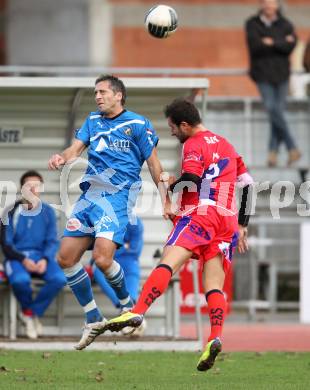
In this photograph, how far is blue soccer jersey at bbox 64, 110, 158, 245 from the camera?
1161 centimetres

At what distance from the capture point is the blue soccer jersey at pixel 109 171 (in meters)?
11.6

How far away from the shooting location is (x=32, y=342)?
557 inches

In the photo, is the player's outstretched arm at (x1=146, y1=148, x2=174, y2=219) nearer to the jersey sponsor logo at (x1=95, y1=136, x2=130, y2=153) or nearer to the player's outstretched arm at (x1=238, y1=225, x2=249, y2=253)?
the jersey sponsor logo at (x1=95, y1=136, x2=130, y2=153)

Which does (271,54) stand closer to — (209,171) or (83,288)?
(83,288)

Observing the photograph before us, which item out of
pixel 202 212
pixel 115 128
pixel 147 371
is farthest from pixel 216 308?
pixel 115 128

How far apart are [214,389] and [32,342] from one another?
415 centimetres

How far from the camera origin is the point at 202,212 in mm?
10883

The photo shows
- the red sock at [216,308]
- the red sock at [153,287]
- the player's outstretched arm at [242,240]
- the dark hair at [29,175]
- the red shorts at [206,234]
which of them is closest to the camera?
the red sock at [153,287]

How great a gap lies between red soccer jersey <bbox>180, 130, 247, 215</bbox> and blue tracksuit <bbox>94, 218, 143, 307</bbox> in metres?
3.68

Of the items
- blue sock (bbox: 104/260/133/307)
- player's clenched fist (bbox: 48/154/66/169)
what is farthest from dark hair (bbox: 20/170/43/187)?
player's clenched fist (bbox: 48/154/66/169)

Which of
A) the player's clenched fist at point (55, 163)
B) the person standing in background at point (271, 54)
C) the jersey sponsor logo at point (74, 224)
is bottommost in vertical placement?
the jersey sponsor logo at point (74, 224)

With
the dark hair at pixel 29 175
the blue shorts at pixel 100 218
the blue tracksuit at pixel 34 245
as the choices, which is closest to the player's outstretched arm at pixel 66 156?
the blue shorts at pixel 100 218

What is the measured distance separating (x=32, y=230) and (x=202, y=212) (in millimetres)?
4356

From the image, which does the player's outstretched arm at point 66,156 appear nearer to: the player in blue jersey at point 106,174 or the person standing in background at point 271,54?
the player in blue jersey at point 106,174
